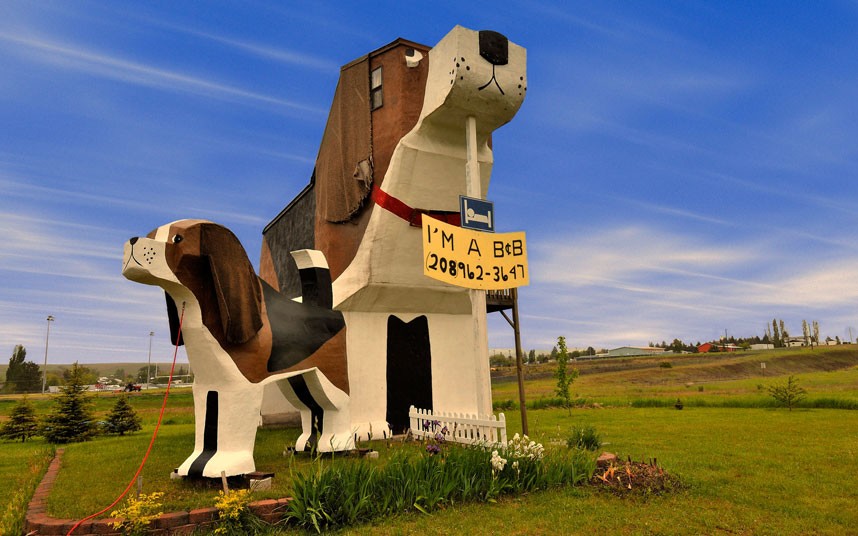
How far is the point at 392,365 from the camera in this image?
37.2 feet

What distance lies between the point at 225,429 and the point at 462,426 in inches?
151

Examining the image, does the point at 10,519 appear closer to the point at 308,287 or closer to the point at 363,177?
the point at 308,287

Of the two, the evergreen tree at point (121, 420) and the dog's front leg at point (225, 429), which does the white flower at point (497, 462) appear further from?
the evergreen tree at point (121, 420)

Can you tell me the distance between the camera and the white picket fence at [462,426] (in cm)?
761

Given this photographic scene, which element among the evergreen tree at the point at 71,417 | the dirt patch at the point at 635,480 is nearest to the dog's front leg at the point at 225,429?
the dirt patch at the point at 635,480

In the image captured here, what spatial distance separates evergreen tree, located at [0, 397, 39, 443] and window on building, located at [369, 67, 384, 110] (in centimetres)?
1369

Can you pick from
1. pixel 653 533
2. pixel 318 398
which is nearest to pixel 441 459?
pixel 653 533

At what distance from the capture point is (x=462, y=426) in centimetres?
871

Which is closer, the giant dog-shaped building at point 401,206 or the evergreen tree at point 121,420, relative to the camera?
the giant dog-shaped building at point 401,206

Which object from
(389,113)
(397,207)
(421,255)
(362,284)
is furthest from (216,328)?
(389,113)

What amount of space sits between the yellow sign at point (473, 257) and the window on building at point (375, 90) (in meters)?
4.68

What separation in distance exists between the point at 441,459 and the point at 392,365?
510 centimetres

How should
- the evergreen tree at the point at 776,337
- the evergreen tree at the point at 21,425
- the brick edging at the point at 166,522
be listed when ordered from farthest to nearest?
1. the evergreen tree at the point at 776,337
2. the evergreen tree at the point at 21,425
3. the brick edging at the point at 166,522

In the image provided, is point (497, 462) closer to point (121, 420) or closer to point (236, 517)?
point (236, 517)
